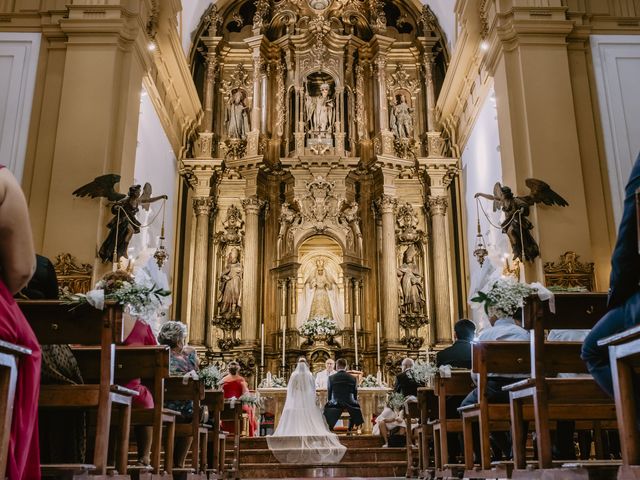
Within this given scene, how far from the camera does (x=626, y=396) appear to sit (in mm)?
2602

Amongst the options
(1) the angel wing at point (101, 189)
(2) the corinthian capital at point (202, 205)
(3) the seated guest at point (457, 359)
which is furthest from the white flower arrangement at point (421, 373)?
(2) the corinthian capital at point (202, 205)

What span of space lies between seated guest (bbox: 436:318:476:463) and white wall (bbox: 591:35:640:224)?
3589mm

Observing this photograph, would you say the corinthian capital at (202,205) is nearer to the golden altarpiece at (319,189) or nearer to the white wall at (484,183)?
the golden altarpiece at (319,189)

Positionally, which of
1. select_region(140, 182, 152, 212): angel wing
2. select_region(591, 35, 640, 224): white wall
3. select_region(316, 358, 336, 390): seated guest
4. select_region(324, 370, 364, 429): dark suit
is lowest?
select_region(324, 370, 364, 429): dark suit

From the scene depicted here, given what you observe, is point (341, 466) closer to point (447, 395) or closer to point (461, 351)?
point (461, 351)

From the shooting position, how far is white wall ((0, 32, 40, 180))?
9375 mm

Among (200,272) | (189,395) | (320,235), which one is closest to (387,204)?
(320,235)

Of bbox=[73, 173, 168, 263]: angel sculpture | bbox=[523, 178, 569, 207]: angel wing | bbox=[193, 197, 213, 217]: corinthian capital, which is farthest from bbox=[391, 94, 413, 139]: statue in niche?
bbox=[73, 173, 168, 263]: angel sculpture

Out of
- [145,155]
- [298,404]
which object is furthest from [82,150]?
[298,404]

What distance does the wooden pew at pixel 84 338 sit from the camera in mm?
3750

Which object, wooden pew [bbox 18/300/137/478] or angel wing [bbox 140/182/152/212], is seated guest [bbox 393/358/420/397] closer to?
angel wing [bbox 140/182/152/212]

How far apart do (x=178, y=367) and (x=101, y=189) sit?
149 inches

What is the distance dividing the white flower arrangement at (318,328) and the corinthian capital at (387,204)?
8.77 ft

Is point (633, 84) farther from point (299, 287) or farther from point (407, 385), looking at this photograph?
point (299, 287)
